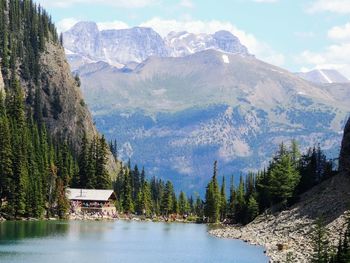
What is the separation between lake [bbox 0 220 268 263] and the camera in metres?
105


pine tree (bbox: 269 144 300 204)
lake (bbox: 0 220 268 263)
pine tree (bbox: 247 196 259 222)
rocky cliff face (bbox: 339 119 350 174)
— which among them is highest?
rocky cliff face (bbox: 339 119 350 174)

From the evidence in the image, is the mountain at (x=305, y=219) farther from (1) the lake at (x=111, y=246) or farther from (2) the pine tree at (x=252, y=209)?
(2) the pine tree at (x=252, y=209)

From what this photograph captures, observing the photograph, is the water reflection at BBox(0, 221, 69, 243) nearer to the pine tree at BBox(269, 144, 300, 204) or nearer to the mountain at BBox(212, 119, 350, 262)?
the mountain at BBox(212, 119, 350, 262)

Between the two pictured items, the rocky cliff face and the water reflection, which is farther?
the rocky cliff face

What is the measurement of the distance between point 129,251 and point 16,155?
7739 cm

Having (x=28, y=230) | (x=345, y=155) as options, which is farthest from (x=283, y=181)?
(x=28, y=230)

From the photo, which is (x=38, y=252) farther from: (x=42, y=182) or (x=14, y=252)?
(x=42, y=182)

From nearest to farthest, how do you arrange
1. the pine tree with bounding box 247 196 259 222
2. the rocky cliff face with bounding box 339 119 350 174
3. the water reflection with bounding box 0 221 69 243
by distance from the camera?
1. the water reflection with bounding box 0 221 69 243
2. the rocky cliff face with bounding box 339 119 350 174
3. the pine tree with bounding box 247 196 259 222

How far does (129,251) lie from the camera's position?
385ft

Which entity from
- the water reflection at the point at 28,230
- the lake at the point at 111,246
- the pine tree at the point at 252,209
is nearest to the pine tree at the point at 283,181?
the pine tree at the point at 252,209

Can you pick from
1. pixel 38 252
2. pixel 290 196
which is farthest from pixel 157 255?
pixel 290 196

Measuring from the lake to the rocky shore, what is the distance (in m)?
3.78

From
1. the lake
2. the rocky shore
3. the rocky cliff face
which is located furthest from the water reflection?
the rocky cliff face

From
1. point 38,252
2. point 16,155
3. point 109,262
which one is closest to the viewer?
point 109,262
